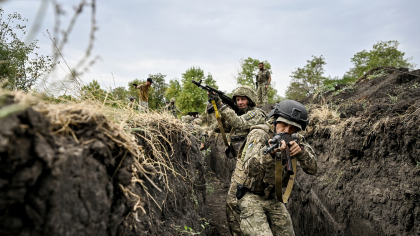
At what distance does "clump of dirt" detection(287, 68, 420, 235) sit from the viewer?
337 cm

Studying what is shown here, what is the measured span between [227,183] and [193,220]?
21.3ft

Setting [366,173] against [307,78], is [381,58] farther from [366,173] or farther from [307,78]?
[366,173]

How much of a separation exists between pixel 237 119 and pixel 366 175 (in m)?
2.36

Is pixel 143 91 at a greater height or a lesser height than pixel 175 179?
greater

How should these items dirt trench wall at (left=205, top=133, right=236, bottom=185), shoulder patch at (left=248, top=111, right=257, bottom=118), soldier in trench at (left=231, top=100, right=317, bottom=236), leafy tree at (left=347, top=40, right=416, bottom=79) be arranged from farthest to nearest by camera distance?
leafy tree at (left=347, top=40, right=416, bottom=79) → dirt trench wall at (left=205, top=133, right=236, bottom=185) → shoulder patch at (left=248, top=111, right=257, bottom=118) → soldier in trench at (left=231, top=100, right=317, bottom=236)

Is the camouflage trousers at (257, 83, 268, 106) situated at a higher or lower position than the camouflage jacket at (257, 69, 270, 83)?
lower

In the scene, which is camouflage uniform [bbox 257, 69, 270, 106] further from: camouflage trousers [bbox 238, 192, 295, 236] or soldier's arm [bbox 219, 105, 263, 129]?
camouflage trousers [bbox 238, 192, 295, 236]

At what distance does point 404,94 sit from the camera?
17.9ft

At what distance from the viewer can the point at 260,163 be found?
10.5ft

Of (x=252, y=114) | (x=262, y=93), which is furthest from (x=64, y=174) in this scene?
(x=262, y=93)

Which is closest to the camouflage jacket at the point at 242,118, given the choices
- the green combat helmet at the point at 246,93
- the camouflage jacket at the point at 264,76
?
the green combat helmet at the point at 246,93

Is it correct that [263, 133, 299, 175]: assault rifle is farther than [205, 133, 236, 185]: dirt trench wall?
No

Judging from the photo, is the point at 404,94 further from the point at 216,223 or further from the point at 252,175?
the point at 216,223

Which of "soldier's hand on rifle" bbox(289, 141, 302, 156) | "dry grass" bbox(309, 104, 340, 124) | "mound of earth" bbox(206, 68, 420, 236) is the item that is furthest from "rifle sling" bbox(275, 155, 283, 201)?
"dry grass" bbox(309, 104, 340, 124)
